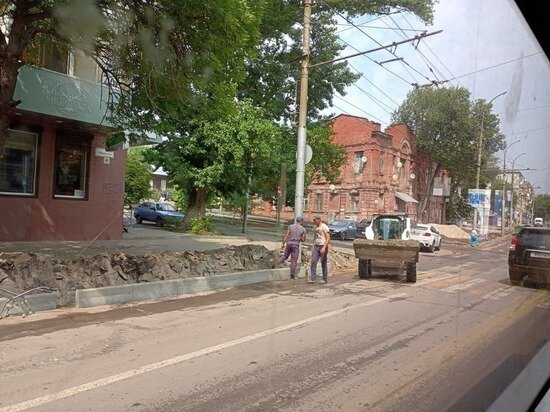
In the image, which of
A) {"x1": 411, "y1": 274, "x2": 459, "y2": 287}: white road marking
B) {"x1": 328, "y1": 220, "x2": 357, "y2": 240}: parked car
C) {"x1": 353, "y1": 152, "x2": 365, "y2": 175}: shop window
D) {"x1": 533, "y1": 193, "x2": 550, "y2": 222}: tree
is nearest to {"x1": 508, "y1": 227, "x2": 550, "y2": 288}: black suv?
{"x1": 533, "y1": 193, "x2": 550, "y2": 222}: tree

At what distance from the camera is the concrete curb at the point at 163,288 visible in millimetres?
8281

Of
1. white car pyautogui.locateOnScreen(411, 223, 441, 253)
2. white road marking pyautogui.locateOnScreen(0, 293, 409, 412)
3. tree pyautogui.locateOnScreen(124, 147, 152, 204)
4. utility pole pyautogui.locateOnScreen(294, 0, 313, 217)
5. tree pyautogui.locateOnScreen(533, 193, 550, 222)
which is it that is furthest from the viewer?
tree pyautogui.locateOnScreen(124, 147, 152, 204)

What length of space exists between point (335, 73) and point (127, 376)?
25.2 m

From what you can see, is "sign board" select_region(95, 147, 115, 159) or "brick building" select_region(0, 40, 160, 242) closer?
"brick building" select_region(0, 40, 160, 242)

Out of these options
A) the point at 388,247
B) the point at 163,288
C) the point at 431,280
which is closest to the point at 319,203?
the point at 431,280

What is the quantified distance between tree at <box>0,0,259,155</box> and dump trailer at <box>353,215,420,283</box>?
5.60 meters

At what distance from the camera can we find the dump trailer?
473 inches

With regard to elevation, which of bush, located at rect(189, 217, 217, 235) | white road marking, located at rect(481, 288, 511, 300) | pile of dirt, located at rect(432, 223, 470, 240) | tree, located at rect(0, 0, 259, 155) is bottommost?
white road marking, located at rect(481, 288, 511, 300)

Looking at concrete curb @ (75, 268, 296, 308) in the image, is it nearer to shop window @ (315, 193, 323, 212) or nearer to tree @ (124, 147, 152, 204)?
shop window @ (315, 193, 323, 212)

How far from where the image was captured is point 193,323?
7.24 m

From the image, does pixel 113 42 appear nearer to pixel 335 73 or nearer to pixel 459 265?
pixel 459 265

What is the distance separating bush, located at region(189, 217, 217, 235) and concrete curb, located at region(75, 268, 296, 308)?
39.3ft

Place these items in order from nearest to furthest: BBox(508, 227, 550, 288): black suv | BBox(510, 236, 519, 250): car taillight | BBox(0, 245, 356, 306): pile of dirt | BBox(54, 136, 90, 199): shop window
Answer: BBox(0, 245, 356, 306): pile of dirt
BBox(508, 227, 550, 288): black suv
BBox(510, 236, 519, 250): car taillight
BBox(54, 136, 90, 199): shop window

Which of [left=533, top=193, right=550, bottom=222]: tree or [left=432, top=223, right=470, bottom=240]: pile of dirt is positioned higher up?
[left=533, top=193, right=550, bottom=222]: tree
